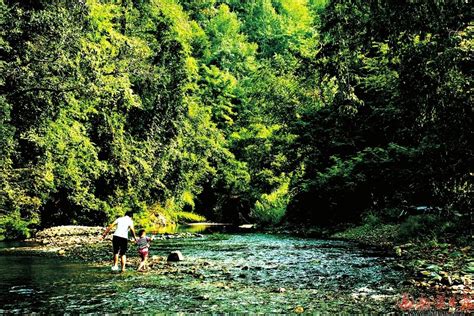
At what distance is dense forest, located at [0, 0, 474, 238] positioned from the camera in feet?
36.3

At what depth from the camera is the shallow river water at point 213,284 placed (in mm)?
9062

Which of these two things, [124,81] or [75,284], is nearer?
[75,284]

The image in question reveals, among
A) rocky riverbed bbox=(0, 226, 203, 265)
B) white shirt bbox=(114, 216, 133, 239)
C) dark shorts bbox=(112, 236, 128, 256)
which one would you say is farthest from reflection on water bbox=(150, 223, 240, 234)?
dark shorts bbox=(112, 236, 128, 256)

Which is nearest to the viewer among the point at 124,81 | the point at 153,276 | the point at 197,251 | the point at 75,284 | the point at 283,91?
the point at 75,284

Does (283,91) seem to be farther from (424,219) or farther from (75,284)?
(75,284)

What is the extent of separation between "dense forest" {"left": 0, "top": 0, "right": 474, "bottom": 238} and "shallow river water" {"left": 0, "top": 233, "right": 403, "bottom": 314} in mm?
3786

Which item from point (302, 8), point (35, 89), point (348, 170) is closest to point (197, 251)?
point (35, 89)

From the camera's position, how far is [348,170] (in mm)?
27156

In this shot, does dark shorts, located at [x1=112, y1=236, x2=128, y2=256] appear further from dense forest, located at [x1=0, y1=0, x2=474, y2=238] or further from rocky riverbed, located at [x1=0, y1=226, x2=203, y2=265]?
dense forest, located at [x1=0, y1=0, x2=474, y2=238]

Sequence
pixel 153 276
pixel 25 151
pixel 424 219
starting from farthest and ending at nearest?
pixel 25 151 < pixel 424 219 < pixel 153 276

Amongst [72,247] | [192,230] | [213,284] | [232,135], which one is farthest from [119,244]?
[232,135]

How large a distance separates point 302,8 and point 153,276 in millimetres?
73823

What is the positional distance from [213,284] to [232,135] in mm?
41787

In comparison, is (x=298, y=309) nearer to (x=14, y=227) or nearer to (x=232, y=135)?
(x=14, y=227)
